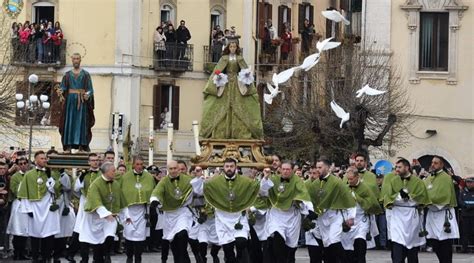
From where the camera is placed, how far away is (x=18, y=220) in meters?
32.8

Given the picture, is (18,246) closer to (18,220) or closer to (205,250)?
(18,220)

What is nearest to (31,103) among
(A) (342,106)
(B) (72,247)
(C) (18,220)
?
(A) (342,106)

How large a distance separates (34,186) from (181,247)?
11.1ft

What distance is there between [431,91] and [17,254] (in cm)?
2400

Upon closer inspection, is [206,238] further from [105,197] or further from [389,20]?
[389,20]

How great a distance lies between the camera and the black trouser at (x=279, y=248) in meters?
29.6

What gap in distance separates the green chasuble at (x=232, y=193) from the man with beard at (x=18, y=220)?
4412 millimetres

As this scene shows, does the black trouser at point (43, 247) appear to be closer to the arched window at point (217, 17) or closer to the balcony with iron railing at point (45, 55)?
the balcony with iron railing at point (45, 55)

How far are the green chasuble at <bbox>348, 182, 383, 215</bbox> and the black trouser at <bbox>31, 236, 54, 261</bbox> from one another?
5371mm

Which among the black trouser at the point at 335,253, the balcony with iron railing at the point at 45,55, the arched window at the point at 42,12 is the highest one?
the arched window at the point at 42,12

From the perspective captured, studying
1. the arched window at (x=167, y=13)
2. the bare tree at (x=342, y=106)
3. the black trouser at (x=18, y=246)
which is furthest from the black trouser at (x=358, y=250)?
the arched window at (x=167, y=13)

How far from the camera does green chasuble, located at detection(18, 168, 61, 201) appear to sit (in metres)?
31.6

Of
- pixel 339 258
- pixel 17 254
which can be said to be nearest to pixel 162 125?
pixel 17 254

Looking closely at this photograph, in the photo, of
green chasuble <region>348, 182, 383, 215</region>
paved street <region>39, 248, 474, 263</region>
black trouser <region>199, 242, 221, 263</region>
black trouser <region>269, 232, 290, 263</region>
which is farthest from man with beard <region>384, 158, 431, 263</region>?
paved street <region>39, 248, 474, 263</region>
